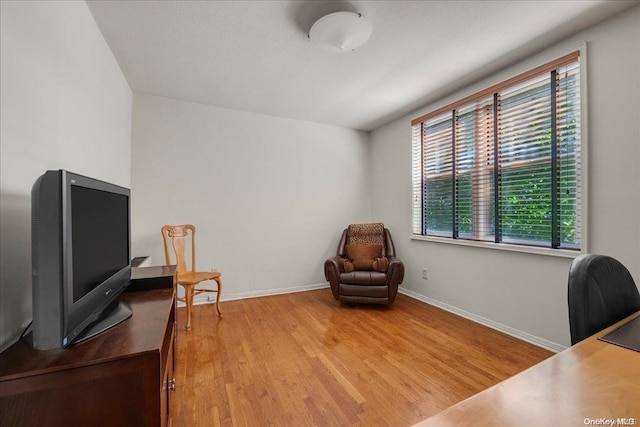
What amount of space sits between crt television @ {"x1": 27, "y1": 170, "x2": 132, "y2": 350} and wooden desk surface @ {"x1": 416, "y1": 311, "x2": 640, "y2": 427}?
979mm

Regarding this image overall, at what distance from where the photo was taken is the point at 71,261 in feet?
2.61

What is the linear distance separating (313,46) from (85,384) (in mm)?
2410

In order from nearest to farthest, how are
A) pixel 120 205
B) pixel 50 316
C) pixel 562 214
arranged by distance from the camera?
pixel 50 316, pixel 120 205, pixel 562 214

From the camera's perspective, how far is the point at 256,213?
11.8 ft

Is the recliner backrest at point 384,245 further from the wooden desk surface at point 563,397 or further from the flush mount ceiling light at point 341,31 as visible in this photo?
the wooden desk surface at point 563,397

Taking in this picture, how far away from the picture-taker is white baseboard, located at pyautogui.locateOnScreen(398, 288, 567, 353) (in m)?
2.13

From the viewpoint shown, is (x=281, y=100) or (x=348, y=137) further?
(x=348, y=137)

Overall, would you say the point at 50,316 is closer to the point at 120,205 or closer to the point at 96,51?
the point at 120,205

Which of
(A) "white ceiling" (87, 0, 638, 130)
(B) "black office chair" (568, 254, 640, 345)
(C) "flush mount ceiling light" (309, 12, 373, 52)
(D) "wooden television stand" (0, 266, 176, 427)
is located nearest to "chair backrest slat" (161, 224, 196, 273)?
(A) "white ceiling" (87, 0, 638, 130)

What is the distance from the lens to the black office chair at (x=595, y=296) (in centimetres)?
92

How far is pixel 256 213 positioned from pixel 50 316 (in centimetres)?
287

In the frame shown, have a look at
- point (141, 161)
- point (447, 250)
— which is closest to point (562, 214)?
point (447, 250)

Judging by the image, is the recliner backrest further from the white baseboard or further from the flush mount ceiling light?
the flush mount ceiling light

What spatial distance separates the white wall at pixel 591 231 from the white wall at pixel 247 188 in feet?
5.03
